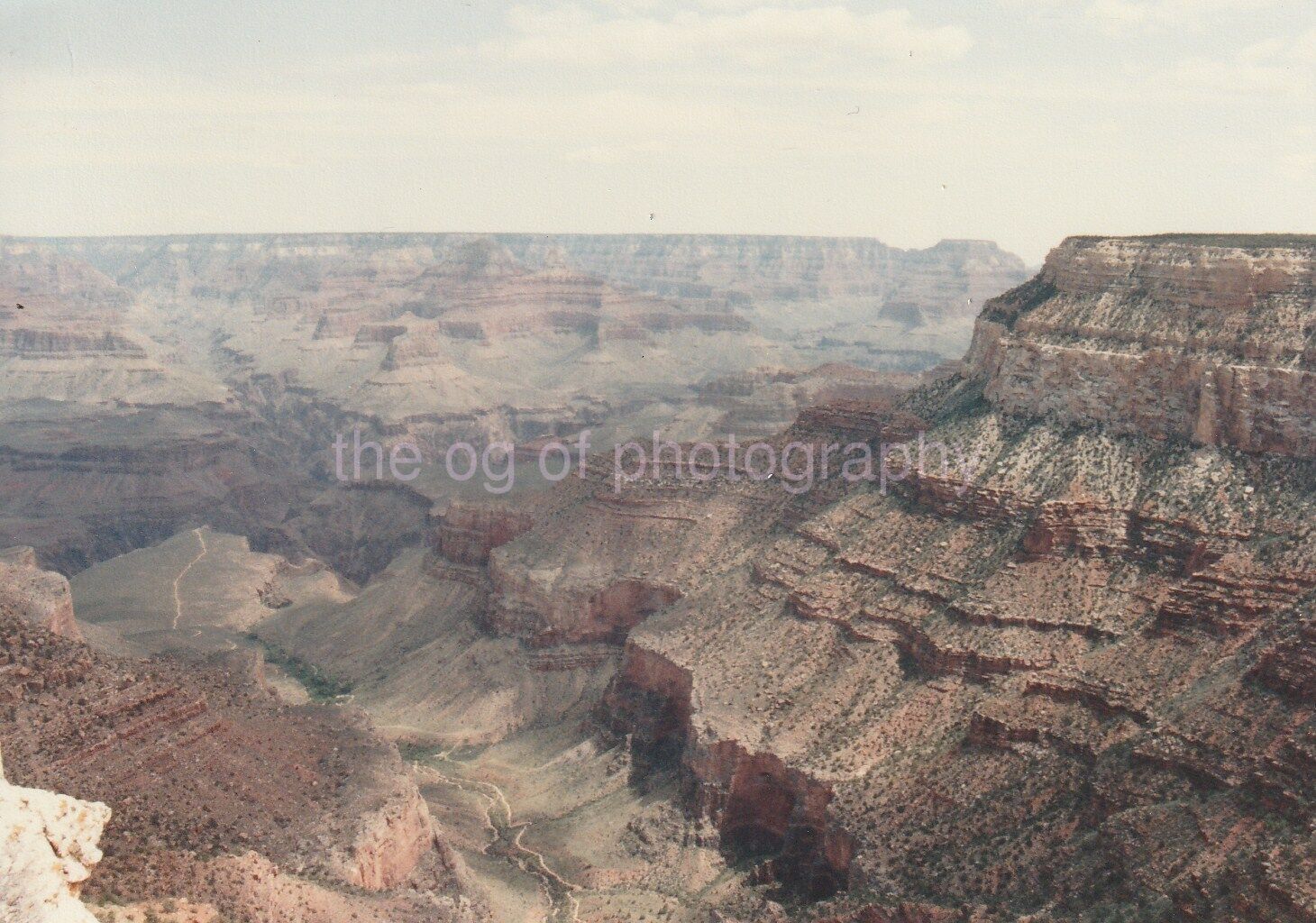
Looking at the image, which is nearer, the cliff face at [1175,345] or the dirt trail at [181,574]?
the cliff face at [1175,345]

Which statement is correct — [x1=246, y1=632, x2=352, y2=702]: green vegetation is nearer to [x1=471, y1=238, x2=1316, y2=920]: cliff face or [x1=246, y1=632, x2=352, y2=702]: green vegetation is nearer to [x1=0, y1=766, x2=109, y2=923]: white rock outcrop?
[x1=471, y1=238, x2=1316, y2=920]: cliff face

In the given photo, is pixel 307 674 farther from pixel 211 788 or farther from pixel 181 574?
pixel 211 788

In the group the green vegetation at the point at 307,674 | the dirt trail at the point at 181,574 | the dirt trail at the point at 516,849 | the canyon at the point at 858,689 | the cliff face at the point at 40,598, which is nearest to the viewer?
the canyon at the point at 858,689

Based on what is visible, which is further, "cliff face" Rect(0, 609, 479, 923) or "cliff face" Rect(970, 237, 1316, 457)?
"cliff face" Rect(970, 237, 1316, 457)

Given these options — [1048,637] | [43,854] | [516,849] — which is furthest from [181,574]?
[43,854]

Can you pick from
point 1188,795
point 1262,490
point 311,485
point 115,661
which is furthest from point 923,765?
point 311,485

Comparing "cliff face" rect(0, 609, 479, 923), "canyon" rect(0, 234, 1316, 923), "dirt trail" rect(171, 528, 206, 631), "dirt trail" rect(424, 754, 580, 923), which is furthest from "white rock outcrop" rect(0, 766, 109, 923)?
"dirt trail" rect(171, 528, 206, 631)

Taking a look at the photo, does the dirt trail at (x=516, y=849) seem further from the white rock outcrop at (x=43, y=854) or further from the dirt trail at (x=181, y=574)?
the dirt trail at (x=181, y=574)

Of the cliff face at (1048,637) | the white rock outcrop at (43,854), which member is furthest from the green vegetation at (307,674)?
the white rock outcrop at (43,854)

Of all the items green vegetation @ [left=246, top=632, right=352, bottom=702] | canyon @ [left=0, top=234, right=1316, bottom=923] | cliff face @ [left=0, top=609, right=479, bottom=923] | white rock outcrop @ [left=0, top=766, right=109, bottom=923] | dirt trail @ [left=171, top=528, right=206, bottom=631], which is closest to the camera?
white rock outcrop @ [left=0, top=766, right=109, bottom=923]
